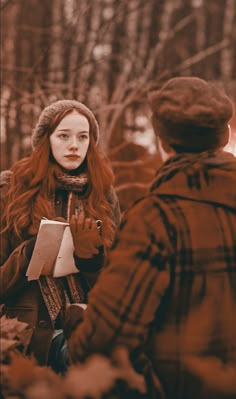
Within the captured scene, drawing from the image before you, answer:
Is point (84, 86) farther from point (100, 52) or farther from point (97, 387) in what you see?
point (97, 387)

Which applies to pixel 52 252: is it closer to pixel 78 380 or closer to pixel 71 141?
pixel 71 141

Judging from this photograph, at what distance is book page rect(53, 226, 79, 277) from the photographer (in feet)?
11.5

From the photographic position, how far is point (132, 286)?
2.60 metres

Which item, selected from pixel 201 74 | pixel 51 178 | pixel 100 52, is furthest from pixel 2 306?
pixel 201 74

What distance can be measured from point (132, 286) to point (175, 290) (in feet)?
0.45

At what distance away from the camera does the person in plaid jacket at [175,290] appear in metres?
2.59

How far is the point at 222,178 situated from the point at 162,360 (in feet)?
2.00

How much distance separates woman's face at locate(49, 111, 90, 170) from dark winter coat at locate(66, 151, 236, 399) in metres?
1.33

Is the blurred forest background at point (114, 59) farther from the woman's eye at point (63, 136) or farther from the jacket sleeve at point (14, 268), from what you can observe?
the jacket sleeve at point (14, 268)

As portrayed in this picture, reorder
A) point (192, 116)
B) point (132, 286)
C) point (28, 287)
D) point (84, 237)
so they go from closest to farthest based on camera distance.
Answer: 1. point (132, 286)
2. point (192, 116)
3. point (84, 237)
4. point (28, 287)

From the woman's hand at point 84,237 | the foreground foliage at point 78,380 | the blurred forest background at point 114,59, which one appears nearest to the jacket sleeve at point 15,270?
the woman's hand at point 84,237

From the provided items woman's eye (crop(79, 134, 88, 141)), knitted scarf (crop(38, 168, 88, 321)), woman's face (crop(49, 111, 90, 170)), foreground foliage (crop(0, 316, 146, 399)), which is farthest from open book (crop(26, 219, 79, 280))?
foreground foliage (crop(0, 316, 146, 399))

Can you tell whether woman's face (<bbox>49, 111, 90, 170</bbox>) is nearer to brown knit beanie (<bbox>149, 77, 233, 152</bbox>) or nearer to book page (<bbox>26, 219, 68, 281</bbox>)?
book page (<bbox>26, 219, 68, 281</bbox>)

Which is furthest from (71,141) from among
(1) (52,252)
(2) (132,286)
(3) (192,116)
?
(2) (132,286)
